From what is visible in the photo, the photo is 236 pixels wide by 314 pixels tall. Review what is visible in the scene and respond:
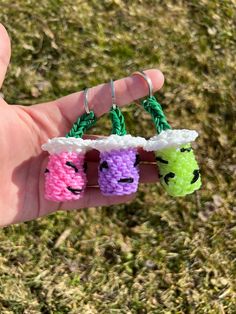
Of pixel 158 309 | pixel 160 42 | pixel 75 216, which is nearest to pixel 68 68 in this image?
pixel 160 42

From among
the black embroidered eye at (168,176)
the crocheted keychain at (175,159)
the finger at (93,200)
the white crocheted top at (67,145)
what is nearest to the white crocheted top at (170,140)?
the crocheted keychain at (175,159)

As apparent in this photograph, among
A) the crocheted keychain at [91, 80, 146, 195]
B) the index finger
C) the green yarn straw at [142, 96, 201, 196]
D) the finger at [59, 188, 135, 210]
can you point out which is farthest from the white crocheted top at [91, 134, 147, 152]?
the finger at [59, 188, 135, 210]

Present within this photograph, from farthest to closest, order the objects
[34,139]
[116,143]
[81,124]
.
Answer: [34,139] < [81,124] < [116,143]

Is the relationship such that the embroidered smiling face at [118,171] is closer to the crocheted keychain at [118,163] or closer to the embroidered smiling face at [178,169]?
the crocheted keychain at [118,163]

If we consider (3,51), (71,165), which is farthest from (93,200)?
(3,51)

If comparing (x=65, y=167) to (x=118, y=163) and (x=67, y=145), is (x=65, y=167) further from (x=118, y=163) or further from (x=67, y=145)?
(x=118, y=163)

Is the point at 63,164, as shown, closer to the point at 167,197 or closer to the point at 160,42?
the point at 167,197
